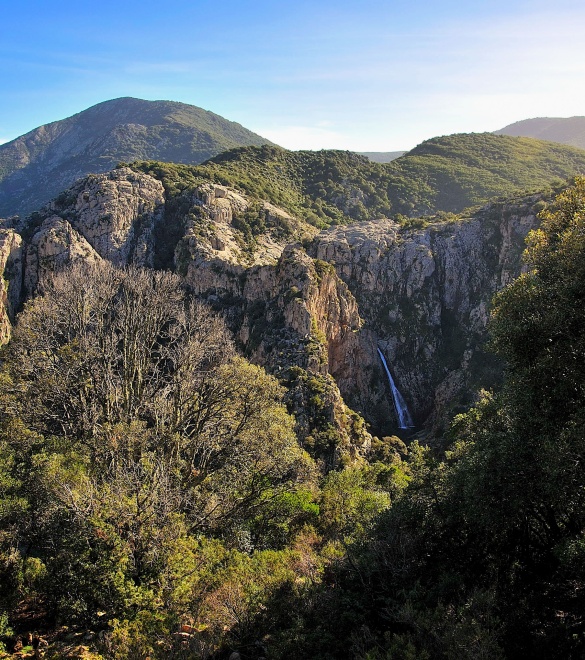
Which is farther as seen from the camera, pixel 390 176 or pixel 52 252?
pixel 390 176

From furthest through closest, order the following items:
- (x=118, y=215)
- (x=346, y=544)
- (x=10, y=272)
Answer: (x=118, y=215) < (x=10, y=272) < (x=346, y=544)

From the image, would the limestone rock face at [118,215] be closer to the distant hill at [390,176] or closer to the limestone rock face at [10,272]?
the limestone rock face at [10,272]

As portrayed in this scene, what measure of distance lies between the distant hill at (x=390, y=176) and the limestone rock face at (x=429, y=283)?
16649 millimetres

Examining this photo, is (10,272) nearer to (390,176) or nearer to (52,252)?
(52,252)

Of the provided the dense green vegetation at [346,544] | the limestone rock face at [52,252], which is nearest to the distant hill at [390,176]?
the limestone rock face at [52,252]

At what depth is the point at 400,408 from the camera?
60.8m

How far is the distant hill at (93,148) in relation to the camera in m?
148

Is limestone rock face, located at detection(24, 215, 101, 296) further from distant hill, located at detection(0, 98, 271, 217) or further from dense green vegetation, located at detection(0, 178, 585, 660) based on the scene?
distant hill, located at detection(0, 98, 271, 217)

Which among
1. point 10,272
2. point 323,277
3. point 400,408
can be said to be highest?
point 10,272

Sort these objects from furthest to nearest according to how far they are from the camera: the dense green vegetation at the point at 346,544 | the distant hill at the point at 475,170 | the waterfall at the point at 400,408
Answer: the distant hill at the point at 475,170
the waterfall at the point at 400,408
the dense green vegetation at the point at 346,544

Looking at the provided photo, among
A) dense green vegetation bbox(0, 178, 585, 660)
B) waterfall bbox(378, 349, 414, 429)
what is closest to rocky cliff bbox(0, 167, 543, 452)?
waterfall bbox(378, 349, 414, 429)

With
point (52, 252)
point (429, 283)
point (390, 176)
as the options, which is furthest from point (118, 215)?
point (390, 176)

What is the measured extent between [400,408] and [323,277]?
22.6 meters

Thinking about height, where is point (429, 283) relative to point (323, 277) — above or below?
below
